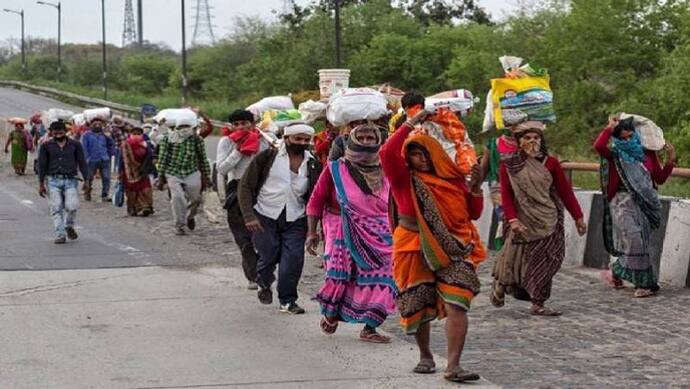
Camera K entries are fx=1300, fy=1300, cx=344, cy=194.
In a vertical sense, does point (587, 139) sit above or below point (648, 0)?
below

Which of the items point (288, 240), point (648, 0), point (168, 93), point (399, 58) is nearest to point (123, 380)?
point (288, 240)

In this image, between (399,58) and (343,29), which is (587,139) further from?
(343,29)

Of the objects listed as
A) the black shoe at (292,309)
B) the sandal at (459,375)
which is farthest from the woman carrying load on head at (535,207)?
the sandal at (459,375)

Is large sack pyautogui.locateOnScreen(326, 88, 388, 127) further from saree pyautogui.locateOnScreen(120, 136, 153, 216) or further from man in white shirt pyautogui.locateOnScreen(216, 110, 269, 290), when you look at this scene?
saree pyautogui.locateOnScreen(120, 136, 153, 216)

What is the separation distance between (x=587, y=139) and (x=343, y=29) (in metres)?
22.0

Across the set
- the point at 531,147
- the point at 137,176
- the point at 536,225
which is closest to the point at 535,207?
the point at 536,225

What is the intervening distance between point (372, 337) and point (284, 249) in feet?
5.13

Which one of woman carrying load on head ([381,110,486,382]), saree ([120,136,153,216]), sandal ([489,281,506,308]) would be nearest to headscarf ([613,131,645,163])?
sandal ([489,281,506,308])

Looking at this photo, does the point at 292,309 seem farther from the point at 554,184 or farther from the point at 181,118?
the point at 181,118

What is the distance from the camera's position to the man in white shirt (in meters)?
12.0

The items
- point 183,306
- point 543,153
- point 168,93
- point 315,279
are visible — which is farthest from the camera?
point 168,93

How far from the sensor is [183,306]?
36.4 ft

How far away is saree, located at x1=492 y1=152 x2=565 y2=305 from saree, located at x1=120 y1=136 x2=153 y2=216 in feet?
39.7

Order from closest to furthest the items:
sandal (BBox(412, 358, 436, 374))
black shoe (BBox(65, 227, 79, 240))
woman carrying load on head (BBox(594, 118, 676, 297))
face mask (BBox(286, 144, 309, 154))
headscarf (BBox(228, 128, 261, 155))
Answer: sandal (BBox(412, 358, 436, 374)), face mask (BBox(286, 144, 309, 154)), woman carrying load on head (BBox(594, 118, 676, 297)), headscarf (BBox(228, 128, 261, 155)), black shoe (BBox(65, 227, 79, 240))
